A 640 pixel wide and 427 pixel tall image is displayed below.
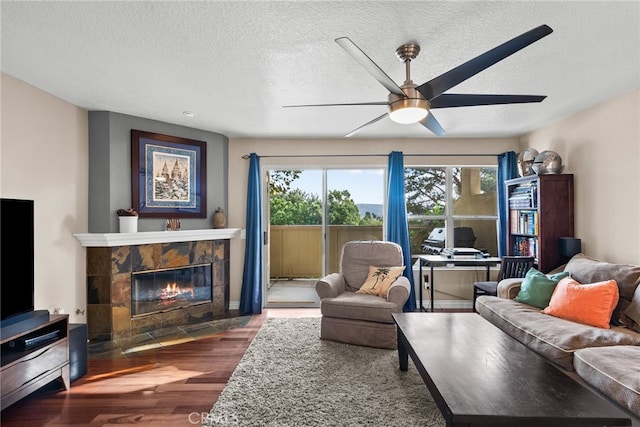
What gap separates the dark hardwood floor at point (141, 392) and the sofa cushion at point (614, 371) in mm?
2348

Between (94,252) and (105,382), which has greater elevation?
(94,252)

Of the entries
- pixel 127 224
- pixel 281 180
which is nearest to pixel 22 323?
pixel 127 224

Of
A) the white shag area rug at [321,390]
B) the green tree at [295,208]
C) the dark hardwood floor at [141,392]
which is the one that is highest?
the green tree at [295,208]

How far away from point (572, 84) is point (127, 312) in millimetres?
4753

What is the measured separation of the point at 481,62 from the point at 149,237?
3.55 metres

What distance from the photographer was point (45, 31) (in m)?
2.07

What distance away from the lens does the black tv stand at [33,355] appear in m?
2.14

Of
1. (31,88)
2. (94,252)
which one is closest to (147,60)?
(31,88)

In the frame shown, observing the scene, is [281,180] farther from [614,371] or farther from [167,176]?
[614,371]

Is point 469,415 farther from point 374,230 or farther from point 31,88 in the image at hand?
point 31,88

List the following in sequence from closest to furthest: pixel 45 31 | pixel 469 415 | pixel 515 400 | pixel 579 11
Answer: pixel 469 415 → pixel 515 400 → pixel 579 11 → pixel 45 31

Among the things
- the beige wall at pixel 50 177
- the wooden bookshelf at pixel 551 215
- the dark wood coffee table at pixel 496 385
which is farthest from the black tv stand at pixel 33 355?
the wooden bookshelf at pixel 551 215

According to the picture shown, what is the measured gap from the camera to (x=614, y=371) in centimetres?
187

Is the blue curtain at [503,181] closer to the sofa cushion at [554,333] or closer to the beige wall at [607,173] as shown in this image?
the beige wall at [607,173]
